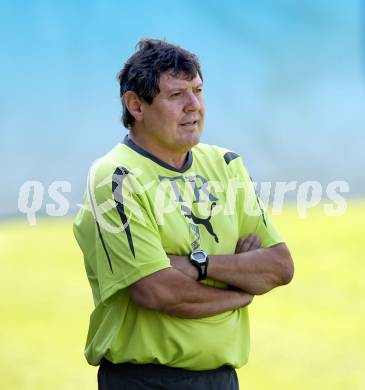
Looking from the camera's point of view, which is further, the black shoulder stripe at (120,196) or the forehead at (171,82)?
the forehead at (171,82)

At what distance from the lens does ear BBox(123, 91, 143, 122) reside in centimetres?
219

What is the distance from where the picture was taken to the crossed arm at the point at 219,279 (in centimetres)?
200

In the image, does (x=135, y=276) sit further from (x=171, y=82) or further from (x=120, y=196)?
(x=171, y=82)

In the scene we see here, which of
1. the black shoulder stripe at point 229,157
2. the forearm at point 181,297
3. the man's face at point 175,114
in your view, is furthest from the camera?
the black shoulder stripe at point 229,157

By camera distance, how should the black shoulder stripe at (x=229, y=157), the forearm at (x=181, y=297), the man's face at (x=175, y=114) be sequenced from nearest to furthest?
the forearm at (x=181, y=297), the man's face at (x=175, y=114), the black shoulder stripe at (x=229, y=157)

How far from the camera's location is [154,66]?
2.14 meters

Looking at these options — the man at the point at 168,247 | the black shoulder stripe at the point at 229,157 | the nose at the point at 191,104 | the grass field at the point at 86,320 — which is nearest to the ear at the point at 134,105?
the man at the point at 168,247

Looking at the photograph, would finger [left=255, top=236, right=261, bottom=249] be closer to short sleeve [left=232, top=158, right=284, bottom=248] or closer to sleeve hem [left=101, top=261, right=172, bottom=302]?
short sleeve [left=232, top=158, right=284, bottom=248]

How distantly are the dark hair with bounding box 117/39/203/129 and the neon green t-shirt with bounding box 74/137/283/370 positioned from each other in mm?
156

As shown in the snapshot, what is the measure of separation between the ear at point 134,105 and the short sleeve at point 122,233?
0.57 ft

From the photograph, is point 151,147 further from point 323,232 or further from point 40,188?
point 323,232

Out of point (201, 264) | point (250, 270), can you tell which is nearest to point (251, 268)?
point (250, 270)

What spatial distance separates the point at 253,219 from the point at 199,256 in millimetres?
255

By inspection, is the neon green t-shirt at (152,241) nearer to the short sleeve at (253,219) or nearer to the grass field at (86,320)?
the short sleeve at (253,219)
